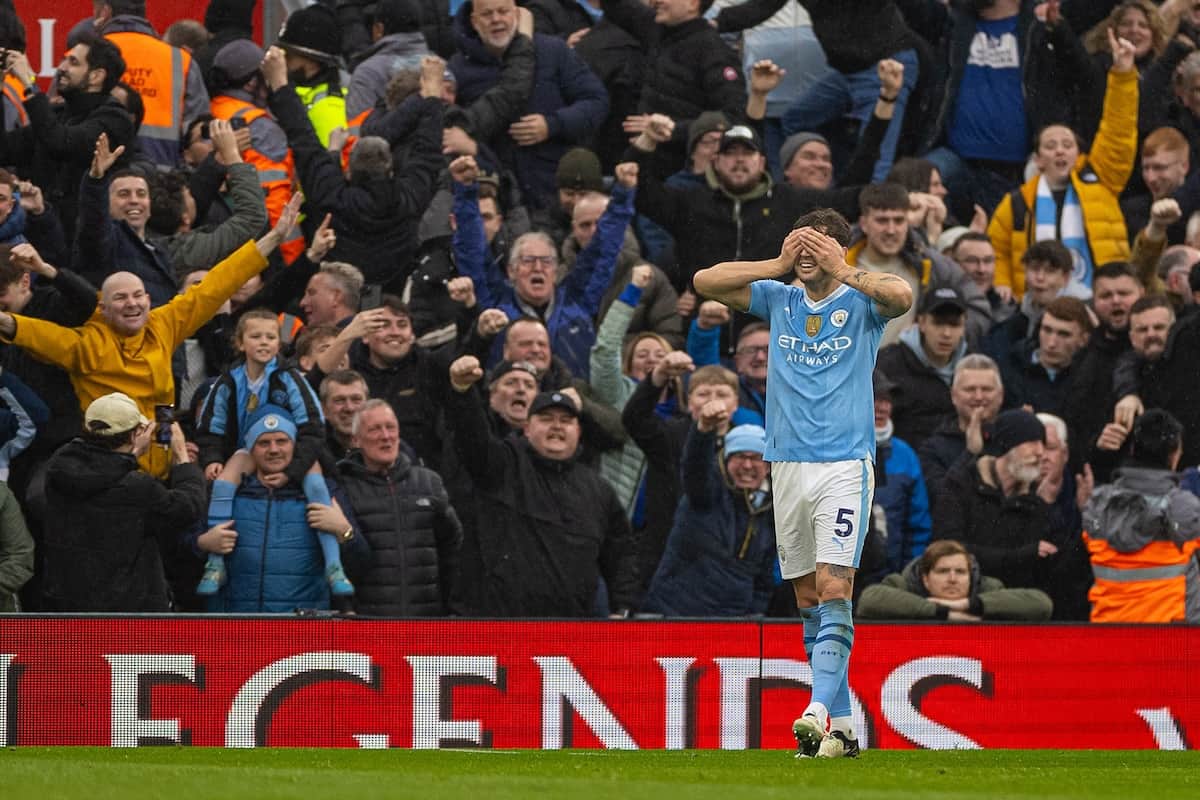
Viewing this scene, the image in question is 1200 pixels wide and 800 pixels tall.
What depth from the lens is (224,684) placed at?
Answer: 11859 mm

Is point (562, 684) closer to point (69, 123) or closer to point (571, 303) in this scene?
point (571, 303)

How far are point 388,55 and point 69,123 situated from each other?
11.8 ft

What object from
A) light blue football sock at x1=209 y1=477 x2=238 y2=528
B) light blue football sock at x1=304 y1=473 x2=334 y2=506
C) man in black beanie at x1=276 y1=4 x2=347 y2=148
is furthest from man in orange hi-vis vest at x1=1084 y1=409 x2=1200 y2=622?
man in black beanie at x1=276 y1=4 x2=347 y2=148

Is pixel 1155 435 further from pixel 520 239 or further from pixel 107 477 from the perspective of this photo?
pixel 107 477

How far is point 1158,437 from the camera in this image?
13.0 m

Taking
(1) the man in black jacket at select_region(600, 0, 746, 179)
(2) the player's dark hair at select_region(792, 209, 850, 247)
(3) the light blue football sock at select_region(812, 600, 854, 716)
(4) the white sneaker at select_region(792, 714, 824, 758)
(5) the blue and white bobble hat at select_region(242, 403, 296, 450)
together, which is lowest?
(4) the white sneaker at select_region(792, 714, 824, 758)

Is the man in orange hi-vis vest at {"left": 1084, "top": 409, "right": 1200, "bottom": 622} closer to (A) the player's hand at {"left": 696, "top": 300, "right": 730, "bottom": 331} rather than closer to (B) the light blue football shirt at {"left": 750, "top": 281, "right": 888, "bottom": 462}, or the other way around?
(A) the player's hand at {"left": 696, "top": 300, "right": 730, "bottom": 331}

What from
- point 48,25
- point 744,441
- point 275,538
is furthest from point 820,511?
point 48,25

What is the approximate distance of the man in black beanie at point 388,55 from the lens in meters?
16.9

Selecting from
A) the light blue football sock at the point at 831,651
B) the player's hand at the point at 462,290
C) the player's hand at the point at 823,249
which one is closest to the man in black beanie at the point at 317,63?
the player's hand at the point at 462,290

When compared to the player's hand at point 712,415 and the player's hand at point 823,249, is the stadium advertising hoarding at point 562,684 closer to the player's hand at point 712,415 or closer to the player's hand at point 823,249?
the player's hand at point 712,415

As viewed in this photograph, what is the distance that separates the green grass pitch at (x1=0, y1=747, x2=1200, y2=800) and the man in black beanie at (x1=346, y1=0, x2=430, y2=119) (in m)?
7.40

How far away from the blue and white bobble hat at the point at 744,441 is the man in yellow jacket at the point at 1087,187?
413 centimetres

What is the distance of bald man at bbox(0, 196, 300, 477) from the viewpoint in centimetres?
1228
